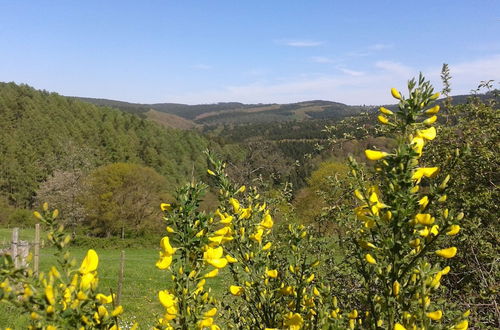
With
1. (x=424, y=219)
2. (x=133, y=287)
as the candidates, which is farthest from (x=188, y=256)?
(x=133, y=287)

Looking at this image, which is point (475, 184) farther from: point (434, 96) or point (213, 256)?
point (213, 256)

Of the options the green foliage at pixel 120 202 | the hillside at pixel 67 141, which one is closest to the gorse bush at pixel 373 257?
the green foliage at pixel 120 202

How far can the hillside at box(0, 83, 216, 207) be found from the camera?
1799 inches

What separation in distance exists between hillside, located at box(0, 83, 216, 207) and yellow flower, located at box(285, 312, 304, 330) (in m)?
41.7

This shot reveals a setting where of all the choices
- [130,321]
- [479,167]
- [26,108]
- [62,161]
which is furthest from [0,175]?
[479,167]

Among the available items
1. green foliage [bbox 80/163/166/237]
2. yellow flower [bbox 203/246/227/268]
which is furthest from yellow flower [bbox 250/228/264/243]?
green foliage [bbox 80/163/166/237]

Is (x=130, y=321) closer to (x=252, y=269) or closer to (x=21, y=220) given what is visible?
(x=252, y=269)

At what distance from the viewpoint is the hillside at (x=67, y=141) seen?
45688mm

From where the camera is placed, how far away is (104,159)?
54812mm

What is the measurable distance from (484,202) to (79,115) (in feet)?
215

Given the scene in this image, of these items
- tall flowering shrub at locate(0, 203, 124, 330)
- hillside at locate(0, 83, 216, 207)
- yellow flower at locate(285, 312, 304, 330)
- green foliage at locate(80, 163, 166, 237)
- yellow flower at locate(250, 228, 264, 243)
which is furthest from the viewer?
hillside at locate(0, 83, 216, 207)

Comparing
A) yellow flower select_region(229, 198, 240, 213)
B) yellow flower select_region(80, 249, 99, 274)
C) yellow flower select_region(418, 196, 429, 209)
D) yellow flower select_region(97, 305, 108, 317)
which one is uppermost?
yellow flower select_region(418, 196, 429, 209)

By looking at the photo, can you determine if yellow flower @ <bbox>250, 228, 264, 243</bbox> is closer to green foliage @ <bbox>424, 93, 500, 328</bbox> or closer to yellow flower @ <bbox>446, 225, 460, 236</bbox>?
yellow flower @ <bbox>446, 225, 460, 236</bbox>

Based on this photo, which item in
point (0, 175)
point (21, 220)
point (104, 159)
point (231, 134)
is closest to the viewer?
point (21, 220)
